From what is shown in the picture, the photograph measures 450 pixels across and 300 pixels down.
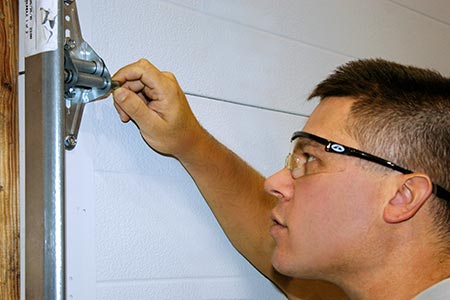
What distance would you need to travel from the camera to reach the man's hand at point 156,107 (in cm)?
134

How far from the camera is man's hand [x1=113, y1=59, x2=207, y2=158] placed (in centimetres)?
134

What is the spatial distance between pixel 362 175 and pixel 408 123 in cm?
15

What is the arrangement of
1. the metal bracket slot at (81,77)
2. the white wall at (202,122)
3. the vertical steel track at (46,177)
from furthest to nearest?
1. the white wall at (202,122)
2. the metal bracket slot at (81,77)
3. the vertical steel track at (46,177)

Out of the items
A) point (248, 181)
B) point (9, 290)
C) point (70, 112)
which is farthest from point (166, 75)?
point (9, 290)

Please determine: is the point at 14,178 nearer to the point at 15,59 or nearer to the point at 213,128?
the point at 15,59

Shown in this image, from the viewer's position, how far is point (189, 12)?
1582 mm

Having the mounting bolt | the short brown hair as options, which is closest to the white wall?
the mounting bolt

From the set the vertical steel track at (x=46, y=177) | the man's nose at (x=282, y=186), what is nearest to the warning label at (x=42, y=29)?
the vertical steel track at (x=46, y=177)

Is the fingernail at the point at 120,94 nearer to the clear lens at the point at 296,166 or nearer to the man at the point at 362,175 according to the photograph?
the man at the point at 362,175

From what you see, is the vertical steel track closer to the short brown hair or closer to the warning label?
the warning label

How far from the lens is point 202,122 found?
1583 millimetres

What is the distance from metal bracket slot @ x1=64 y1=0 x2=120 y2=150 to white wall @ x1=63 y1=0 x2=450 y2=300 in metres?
0.04

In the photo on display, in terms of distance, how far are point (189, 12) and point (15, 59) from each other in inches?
18.8

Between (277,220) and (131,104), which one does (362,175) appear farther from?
(131,104)
